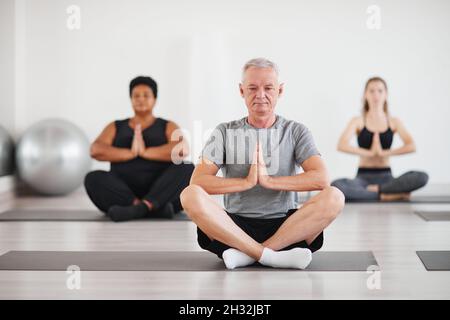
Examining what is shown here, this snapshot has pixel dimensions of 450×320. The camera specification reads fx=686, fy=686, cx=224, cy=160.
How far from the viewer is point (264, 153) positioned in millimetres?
2975

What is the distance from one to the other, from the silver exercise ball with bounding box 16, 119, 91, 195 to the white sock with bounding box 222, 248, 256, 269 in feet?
11.3

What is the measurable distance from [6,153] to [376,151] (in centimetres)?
327

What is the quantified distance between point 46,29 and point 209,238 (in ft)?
14.5

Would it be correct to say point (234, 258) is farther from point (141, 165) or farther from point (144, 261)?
point (141, 165)

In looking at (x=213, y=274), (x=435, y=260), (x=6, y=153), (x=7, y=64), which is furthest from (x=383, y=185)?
(x=7, y=64)

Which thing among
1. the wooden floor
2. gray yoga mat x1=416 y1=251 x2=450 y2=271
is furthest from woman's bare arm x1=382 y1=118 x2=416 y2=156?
gray yoga mat x1=416 y1=251 x2=450 y2=271

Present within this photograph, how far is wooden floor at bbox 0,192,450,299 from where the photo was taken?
255 cm

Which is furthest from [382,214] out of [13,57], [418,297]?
[13,57]

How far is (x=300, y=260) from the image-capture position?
9.64 feet

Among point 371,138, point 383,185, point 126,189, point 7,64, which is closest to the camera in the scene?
point 126,189

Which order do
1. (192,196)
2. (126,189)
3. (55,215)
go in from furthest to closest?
1. (55,215)
2. (126,189)
3. (192,196)

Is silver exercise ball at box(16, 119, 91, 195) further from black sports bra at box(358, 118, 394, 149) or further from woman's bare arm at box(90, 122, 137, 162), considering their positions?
black sports bra at box(358, 118, 394, 149)

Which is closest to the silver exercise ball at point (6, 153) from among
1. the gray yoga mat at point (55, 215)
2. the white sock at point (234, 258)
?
the gray yoga mat at point (55, 215)
